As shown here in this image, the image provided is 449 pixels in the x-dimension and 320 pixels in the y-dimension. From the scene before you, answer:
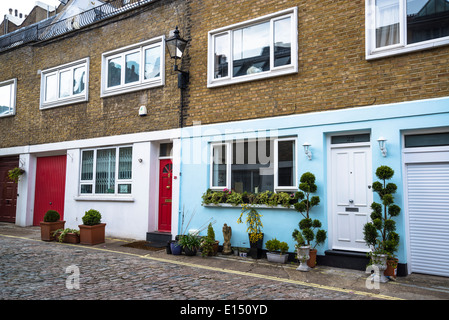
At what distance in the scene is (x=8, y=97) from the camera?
1566 cm

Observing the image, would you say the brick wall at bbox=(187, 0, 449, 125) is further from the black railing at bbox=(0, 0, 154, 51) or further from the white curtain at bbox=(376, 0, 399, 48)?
the black railing at bbox=(0, 0, 154, 51)

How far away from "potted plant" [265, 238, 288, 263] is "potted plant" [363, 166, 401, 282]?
1.76 metres

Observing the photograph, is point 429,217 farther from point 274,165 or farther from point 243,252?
point 243,252

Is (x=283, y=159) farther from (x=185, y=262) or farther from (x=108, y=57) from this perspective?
(x=108, y=57)

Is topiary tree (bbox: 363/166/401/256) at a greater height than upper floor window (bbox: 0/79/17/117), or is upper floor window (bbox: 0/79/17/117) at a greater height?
upper floor window (bbox: 0/79/17/117)

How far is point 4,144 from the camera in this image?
15438 mm

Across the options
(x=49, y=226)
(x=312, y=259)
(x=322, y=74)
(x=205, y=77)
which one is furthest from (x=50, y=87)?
(x=312, y=259)

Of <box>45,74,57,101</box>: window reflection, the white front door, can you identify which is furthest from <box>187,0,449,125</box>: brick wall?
<box>45,74,57,101</box>: window reflection

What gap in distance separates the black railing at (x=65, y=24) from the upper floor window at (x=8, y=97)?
177 cm

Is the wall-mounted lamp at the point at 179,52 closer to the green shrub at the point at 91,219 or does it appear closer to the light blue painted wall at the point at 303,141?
the light blue painted wall at the point at 303,141

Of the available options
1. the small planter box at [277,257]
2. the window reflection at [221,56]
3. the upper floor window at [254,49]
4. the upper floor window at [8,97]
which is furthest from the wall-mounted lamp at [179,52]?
the upper floor window at [8,97]

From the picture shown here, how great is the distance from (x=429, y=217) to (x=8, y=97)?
16.6 m

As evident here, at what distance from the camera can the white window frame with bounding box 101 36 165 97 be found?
1084cm

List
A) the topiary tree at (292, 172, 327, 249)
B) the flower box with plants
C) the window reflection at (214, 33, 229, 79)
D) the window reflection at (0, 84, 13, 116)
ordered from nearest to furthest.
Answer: the topiary tree at (292, 172, 327, 249) → the flower box with plants → the window reflection at (214, 33, 229, 79) → the window reflection at (0, 84, 13, 116)
